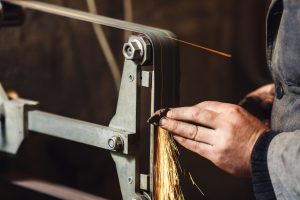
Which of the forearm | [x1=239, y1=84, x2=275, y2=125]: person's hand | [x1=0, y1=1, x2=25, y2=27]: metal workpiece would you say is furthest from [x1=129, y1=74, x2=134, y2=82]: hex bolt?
[x1=0, y1=1, x2=25, y2=27]: metal workpiece

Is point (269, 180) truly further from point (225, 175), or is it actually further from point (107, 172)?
point (225, 175)

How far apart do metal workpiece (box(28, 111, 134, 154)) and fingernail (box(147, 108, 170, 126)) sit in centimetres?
11

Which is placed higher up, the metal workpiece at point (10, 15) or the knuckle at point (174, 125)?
the metal workpiece at point (10, 15)

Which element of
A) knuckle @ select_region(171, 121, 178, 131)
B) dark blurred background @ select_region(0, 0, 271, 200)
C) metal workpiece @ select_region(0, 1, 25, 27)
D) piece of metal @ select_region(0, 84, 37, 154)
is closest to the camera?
knuckle @ select_region(171, 121, 178, 131)

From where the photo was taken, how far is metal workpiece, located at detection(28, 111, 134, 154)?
142 centimetres

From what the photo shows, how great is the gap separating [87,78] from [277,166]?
135cm

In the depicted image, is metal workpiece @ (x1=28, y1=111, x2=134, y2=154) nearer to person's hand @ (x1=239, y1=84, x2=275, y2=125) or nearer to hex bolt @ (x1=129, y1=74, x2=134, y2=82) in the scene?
hex bolt @ (x1=129, y1=74, x2=134, y2=82)

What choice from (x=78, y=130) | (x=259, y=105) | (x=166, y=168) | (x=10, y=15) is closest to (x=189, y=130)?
(x=166, y=168)

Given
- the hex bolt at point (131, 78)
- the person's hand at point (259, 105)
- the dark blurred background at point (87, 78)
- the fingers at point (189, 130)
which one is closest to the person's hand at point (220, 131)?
the fingers at point (189, 130)

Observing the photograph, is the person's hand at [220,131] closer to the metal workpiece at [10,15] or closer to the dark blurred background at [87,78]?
the dark blurred background at [87,78]

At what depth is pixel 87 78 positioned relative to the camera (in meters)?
2.43

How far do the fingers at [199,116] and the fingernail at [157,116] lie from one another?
0.13 ft

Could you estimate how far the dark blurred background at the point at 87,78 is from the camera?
2143 mm

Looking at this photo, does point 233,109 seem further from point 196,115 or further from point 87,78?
point 87,78
